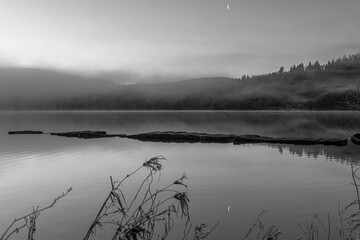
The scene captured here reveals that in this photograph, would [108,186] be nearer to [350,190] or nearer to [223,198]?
[223,198]

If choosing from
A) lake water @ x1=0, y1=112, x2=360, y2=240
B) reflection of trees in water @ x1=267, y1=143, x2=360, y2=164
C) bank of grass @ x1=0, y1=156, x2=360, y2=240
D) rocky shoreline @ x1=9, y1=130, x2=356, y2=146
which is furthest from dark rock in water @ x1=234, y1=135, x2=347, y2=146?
bank of grass @ x1=0, y1=156, x2=360, y2=240

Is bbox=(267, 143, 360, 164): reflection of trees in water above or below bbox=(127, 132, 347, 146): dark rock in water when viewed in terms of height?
below

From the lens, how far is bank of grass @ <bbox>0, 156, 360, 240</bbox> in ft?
16.3

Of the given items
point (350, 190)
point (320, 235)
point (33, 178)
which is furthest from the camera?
point (33, 178)

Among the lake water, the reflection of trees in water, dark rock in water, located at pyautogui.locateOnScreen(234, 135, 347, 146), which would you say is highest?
dark rock in water, located at pyautogui.locateOnScreen(234, 135, 347, 146)

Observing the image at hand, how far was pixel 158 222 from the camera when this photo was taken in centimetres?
1820

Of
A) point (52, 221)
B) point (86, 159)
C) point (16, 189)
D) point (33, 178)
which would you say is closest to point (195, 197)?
point (52, 221)

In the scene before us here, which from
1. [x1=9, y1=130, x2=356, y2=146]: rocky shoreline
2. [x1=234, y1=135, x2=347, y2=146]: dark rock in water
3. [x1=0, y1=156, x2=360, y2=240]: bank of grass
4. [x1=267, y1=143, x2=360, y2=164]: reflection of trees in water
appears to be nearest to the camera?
[x1=0, y1=156, x2=360, y2=240]: bank of grass

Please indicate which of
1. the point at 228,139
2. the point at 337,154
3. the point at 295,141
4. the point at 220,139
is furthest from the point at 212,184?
the point at 228,139

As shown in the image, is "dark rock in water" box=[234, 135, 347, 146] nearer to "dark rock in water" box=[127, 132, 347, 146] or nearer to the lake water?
"dark rock in water" box=[127, 132, 347, 146]

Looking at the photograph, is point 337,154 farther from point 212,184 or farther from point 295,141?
point 212,184

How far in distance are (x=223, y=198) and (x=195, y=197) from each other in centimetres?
198

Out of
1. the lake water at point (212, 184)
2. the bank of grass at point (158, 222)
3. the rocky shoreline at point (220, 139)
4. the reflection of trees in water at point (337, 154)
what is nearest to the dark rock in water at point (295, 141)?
the rocky shoreline at point (220, 139)

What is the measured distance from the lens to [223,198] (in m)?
24.1
